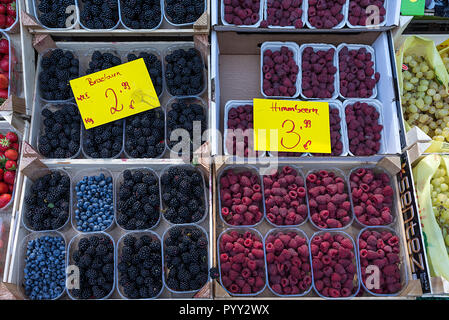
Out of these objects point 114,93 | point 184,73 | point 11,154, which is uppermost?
point 184,73

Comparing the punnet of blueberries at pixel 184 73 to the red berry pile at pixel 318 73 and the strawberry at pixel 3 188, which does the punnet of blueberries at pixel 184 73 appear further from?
the strawberry at pixel 3 188

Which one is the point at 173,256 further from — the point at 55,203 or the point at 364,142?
the point at 364,142

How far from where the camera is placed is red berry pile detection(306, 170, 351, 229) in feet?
5.31

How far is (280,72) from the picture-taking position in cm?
186

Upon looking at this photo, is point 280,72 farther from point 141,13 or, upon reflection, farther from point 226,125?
point 141,13

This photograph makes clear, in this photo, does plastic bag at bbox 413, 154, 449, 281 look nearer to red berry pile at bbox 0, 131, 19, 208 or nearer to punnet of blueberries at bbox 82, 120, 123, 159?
punnet of blueberries at bbox 82, 120, 123, 159

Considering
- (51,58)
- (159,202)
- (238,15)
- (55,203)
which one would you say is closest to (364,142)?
(238,15)

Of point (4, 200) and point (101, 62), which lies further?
point (101, 62)

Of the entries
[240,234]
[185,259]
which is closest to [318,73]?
[240,234]

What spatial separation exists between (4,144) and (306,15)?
5.75 feet

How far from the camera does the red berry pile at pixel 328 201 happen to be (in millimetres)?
1618

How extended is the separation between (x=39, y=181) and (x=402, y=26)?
206cm

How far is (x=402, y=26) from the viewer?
186cm

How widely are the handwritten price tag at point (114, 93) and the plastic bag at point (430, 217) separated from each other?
1.40 metres
